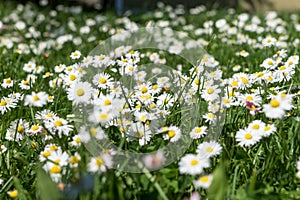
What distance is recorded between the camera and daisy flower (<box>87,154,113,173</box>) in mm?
1414

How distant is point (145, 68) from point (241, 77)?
0.86 m

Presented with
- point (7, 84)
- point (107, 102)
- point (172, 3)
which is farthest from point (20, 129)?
point (172, 3)

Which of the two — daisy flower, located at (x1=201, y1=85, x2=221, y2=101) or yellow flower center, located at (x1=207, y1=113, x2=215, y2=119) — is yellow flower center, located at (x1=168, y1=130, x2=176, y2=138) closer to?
yellow flower center, located at (x1=207, y1=113, x2=215, y2=119)

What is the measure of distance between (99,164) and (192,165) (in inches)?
9.7

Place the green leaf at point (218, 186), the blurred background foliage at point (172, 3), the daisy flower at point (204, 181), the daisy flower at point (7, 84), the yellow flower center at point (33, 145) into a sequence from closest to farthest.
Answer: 1. the green leaf at point (218, 186)
2. the daisy flower at point (204, 181)
3. the yellow flower center at point (33, 145)
4. the daisy flower at point (7, 84)
5. the blurred background foliage at point (172, 3)

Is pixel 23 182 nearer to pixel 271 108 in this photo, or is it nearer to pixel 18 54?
pixel 271 108

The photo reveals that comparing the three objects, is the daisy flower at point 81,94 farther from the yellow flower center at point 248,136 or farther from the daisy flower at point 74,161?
the yellow flower center at point 248,136

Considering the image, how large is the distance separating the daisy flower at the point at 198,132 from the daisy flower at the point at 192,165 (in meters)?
0.25

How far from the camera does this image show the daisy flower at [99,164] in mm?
1414

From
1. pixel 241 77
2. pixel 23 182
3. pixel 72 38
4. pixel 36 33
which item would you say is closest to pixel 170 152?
pixel 23 182

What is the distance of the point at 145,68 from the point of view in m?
2.92

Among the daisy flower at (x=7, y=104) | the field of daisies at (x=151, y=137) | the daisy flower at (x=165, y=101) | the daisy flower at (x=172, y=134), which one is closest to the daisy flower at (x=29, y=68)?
the field of daisies at (x=151, y=137)

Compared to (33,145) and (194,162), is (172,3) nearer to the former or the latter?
(33,145)

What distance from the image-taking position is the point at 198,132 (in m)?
1.71
